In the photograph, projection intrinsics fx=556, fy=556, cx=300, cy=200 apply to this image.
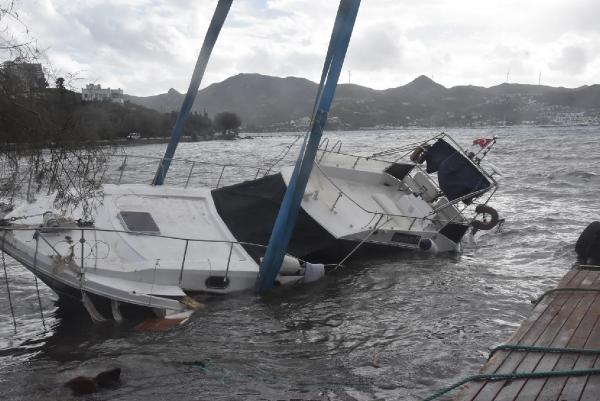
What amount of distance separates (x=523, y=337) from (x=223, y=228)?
763cm

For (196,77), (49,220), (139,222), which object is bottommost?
(139,222)

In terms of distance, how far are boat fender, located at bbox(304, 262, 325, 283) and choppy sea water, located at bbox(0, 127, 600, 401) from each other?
0.19 metres

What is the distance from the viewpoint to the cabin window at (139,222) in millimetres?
11289

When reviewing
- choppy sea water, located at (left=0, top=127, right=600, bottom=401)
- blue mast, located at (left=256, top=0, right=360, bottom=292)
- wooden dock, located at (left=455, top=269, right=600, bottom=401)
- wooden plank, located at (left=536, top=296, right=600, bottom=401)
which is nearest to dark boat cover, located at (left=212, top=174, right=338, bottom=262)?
choppy sea water, located at (left=0, top=127, right=600, bottom=401)

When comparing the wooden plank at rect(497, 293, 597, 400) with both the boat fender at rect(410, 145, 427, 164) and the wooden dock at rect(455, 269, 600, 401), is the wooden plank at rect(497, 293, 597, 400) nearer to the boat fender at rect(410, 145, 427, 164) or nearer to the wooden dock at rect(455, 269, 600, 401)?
the wooden dock at rect(455, 269, 600, 401)

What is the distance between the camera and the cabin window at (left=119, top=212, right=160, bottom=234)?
11.3 meters

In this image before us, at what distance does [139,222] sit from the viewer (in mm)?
11555

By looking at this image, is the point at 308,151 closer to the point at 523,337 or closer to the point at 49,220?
the point at 49,220

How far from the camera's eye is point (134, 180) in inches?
1310

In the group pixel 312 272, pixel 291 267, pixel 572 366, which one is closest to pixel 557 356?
pixel 572 366

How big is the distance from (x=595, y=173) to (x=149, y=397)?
34293mm

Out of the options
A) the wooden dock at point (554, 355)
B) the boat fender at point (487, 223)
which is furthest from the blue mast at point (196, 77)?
the wooden dock at point (554, 355)

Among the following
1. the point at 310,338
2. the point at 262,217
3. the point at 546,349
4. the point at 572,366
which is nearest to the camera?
the point at 572,366

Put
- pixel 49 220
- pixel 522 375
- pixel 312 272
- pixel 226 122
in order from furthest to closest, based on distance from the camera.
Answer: pixel 226 122 < pixel 312 272 < pixel 49 220 < pixel 522 375
